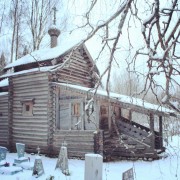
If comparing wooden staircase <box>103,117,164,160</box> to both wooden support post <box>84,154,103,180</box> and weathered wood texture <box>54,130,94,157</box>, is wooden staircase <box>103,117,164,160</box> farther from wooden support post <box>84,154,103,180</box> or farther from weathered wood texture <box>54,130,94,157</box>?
wooden support post <box>84,154,103,180</box>

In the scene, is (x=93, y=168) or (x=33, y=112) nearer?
(x=93, y=168)

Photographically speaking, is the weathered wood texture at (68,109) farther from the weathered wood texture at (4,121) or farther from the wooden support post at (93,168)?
the wooden support post at (93,168)

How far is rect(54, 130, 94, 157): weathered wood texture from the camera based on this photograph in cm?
1452

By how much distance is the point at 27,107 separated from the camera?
680 inches

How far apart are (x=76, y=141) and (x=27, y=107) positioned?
4241 mm

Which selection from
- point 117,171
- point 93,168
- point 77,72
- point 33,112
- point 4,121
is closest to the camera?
point 93,168

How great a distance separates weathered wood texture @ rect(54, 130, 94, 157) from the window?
248 cm

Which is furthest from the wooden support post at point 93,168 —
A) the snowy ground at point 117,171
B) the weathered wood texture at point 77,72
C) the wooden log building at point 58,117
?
the weathered wood texture at point 77,72

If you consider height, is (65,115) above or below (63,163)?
above

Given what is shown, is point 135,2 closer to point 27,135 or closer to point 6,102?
point 27,135

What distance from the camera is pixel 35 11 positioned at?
30.2 m

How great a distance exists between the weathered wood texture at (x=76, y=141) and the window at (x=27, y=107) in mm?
2481

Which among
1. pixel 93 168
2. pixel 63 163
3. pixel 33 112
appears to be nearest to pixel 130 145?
pixel 63 163

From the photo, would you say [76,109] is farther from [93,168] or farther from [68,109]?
[93,168]
